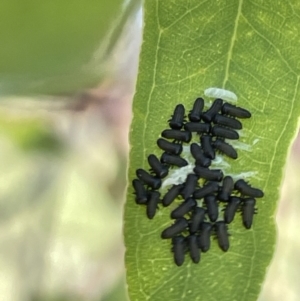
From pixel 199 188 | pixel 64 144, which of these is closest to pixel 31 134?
pixel 64 144

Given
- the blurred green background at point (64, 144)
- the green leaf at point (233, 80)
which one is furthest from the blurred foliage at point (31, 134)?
the green leaf at point (233, 80)

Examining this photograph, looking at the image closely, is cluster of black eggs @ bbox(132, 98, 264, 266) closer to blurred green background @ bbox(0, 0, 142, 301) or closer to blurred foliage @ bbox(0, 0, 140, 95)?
blurred green background @ bbox(0, 0, 142, 301)

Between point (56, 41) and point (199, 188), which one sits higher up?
point (56, 41)

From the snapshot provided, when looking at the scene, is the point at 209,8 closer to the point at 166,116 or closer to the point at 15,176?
the point at 166,116

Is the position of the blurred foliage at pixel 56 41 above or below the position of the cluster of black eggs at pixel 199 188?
above

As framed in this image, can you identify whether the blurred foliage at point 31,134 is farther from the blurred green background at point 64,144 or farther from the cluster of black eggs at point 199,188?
the cluster of black eggs at point 199,188

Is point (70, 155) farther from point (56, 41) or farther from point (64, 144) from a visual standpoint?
point (56, 41)

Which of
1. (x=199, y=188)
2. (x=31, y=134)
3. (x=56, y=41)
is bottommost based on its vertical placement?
(x=199, y=188)
